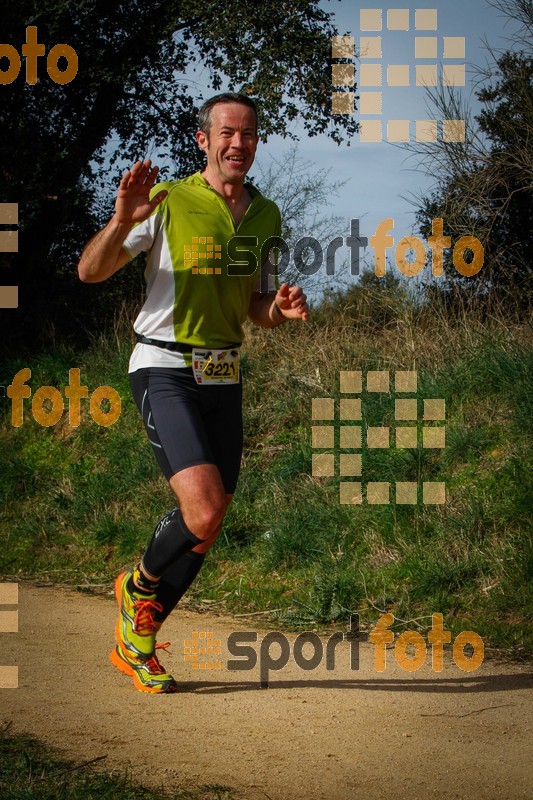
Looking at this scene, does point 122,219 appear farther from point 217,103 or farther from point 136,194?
point 217,103

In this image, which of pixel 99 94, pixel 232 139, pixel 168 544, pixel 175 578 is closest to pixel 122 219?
pixel 232 139

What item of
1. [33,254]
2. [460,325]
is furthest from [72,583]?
[33,254]

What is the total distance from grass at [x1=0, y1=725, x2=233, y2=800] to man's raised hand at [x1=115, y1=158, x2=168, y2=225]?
7.40 feet

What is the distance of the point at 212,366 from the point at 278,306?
0.43 metres

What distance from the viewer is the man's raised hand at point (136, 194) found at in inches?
169

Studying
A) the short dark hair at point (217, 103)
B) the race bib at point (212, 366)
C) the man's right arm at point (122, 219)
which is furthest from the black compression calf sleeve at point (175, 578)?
the short dark hair at point (217, 103)

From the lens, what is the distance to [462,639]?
6.02 metres

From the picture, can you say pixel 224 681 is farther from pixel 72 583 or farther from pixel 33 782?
pixel 72 583

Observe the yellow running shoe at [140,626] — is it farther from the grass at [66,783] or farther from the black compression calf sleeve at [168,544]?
the grass at [66,783]

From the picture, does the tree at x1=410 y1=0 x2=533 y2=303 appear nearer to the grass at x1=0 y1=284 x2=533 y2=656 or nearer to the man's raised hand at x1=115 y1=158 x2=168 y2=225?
the grass at x1=0 y1=284 x2=533 y2=656

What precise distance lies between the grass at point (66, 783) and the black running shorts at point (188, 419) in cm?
135

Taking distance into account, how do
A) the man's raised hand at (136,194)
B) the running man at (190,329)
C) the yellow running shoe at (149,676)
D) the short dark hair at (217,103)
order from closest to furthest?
1. the man's raised hand at (136,194)
2. the running man at (190,329)
3. the yellow running shoe at (149,676)
4. the short dark hair at (217,103)

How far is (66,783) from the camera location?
352cm

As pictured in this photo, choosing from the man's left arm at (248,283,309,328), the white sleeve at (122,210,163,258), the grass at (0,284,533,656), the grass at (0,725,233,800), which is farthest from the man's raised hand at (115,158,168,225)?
the grass at (0,284,533,656)
